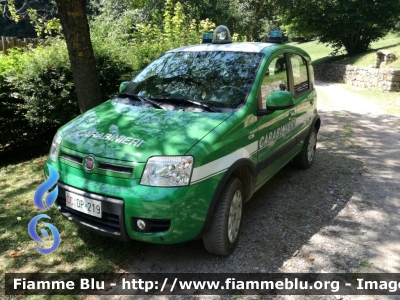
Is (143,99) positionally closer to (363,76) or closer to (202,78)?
(202,78)

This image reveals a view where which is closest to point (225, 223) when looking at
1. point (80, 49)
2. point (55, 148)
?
point (55, 148)

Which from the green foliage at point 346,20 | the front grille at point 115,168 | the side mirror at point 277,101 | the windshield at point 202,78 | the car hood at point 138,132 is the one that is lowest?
the front grille at point 115,168

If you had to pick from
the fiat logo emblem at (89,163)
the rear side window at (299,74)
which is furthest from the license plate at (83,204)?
the rear side window at (299,74)

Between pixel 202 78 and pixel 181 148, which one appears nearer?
pixel 181 148

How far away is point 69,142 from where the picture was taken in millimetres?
3193

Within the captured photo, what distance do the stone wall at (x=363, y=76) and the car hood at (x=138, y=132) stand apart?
1099cm

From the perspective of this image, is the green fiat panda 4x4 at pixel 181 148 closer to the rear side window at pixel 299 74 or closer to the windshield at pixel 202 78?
the windshield at pixel 202 78

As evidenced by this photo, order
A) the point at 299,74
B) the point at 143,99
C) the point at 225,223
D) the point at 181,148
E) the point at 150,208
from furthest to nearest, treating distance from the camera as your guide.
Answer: the point at 299,74, the point at 143,99, the point at 225,223, the point at 181,148, the point at 150,208

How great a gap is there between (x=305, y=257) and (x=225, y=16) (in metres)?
19.2

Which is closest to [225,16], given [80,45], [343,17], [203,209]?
[343,17]

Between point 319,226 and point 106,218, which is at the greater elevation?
point 106,218

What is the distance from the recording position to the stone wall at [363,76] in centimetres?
1209

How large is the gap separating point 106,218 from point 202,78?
1844 mm

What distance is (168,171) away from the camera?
2.79 m
